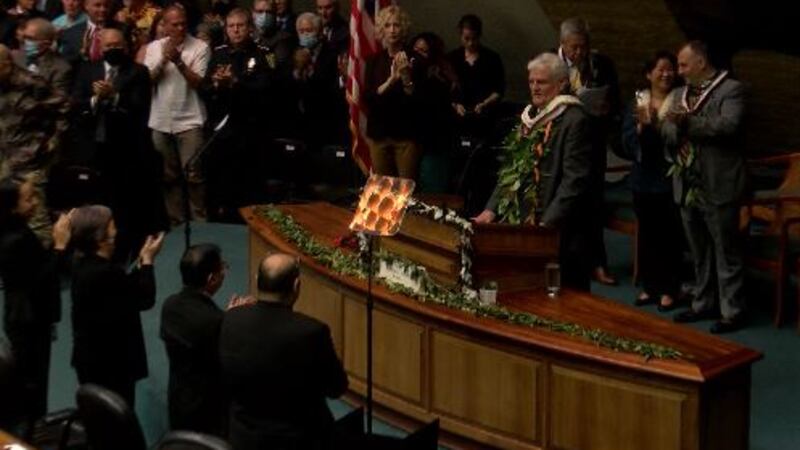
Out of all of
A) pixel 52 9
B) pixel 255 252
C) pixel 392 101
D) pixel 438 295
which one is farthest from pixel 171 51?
pixel 438 295

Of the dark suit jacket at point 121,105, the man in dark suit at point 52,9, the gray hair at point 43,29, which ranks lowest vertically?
the dark suit jacket at point 121,105

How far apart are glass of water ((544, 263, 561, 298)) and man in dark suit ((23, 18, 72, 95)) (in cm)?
461

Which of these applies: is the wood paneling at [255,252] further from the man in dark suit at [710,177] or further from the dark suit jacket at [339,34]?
the dark suit jacket at [339,34]

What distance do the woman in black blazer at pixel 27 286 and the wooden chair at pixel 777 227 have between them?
414 centimetres

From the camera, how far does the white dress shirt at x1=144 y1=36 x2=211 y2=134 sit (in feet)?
36.9

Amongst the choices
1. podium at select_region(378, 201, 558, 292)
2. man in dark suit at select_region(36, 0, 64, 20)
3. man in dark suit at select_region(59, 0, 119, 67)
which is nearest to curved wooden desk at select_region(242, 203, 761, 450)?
podium at select_region(378, 201, 558, 292)

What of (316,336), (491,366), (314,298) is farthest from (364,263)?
(316,336)

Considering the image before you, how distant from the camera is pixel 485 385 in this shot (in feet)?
22.9

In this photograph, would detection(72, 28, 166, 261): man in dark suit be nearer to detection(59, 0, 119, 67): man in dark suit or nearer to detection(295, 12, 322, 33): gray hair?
detection(59, 0, 119, 67): man in dark suit

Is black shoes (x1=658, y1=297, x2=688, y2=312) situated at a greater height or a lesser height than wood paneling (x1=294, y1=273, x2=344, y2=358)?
lesser

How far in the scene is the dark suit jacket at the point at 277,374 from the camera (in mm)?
5539

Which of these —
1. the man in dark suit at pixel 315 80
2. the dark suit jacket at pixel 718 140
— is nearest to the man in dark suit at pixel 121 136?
the man in dark suit at pixel 315 80

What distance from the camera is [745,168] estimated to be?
8688mm

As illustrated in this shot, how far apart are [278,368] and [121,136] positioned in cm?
577
